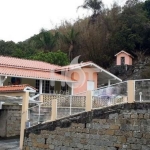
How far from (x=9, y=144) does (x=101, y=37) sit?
82.9ft

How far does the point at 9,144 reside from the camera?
54.4 feet

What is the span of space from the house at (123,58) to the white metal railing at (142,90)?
23415mm

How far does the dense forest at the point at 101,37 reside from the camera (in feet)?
120

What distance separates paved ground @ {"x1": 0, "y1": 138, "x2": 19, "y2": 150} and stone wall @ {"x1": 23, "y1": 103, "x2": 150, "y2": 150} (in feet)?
6.11

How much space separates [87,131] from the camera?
1219 cm

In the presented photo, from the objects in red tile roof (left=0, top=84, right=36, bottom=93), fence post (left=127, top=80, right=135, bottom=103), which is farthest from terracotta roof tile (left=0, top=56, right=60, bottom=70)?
fence post (left=127, top=80, right=135, bottom=103)

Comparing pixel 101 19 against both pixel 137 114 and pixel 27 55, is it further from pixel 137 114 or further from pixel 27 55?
pixel 137 114

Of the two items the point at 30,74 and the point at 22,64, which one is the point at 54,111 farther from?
the point at 22,64

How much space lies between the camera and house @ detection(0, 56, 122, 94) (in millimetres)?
21797

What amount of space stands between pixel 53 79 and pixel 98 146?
1030 cm

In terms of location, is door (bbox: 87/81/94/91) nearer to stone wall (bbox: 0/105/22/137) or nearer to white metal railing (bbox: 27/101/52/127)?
stone wall (bbox: 0/105/22/137)

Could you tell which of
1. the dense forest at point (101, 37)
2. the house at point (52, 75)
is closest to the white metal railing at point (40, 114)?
the house at point (52, 75)

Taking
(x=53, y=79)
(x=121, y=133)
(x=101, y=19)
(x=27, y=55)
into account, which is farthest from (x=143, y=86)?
(x=101, y=19)
